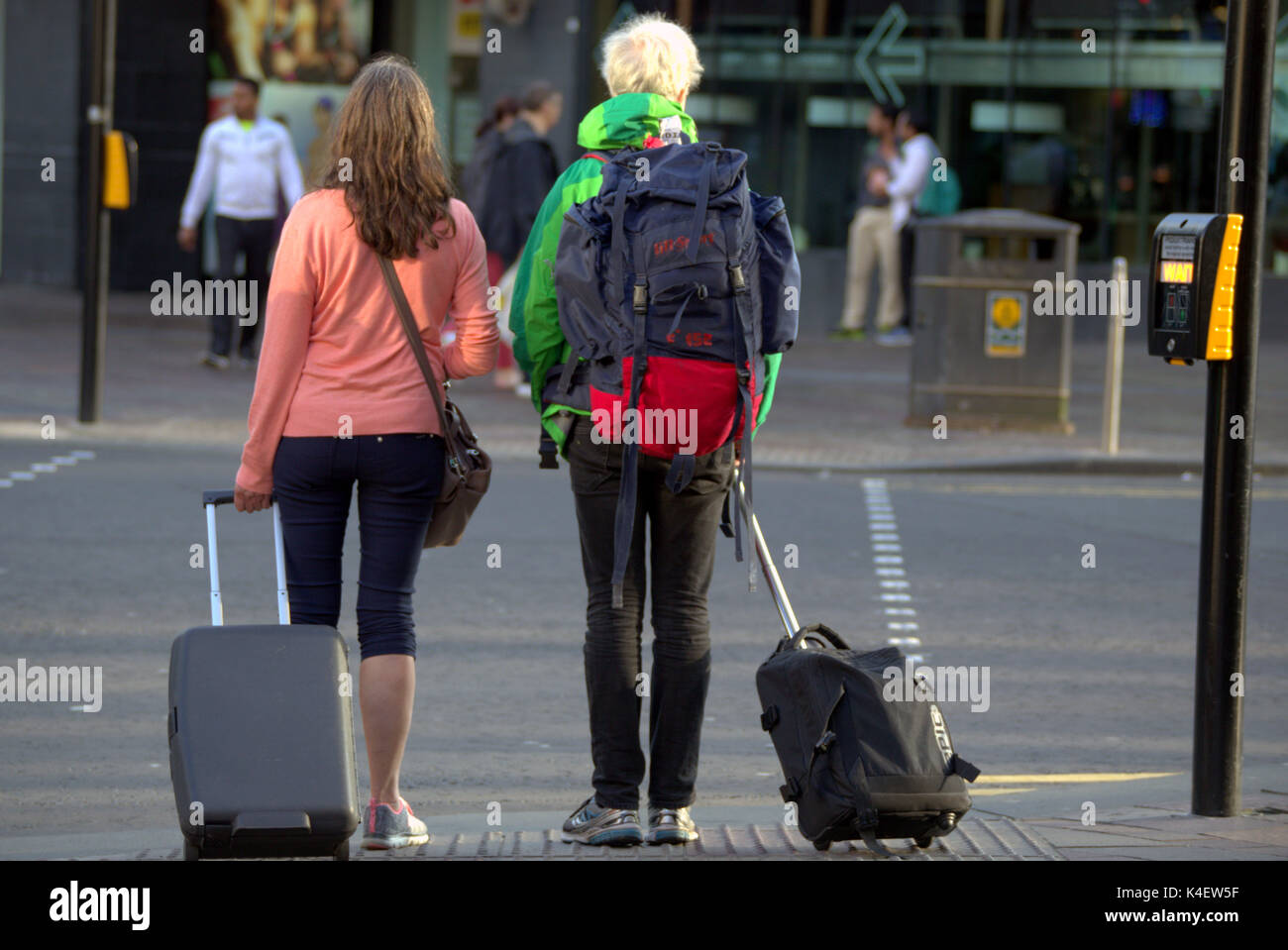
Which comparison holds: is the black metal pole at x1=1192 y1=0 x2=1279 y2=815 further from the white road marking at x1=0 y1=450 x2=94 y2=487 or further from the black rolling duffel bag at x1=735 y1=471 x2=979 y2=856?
the white road marking at x1=0 y1=450 x2=94 y2=487

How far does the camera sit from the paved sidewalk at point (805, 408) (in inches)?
516

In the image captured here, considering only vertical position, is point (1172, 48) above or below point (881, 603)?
above

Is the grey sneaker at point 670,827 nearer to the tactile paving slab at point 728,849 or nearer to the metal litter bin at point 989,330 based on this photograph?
the tactile paving slab at point 728,849

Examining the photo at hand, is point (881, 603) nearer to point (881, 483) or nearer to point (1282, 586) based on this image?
point (1282, 586)

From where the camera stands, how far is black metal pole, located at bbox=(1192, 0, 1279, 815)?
538 cm

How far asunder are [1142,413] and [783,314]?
38.0 feet

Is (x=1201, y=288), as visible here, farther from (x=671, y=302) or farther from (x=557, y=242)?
(x=557, y=242)

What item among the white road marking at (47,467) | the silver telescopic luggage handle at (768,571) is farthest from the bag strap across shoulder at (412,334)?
the white road marking at (47,467)

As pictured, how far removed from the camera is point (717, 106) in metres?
22.5

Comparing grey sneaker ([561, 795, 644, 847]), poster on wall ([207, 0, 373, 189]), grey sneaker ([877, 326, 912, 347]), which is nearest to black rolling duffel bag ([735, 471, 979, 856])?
grey sneaker ([561, 795, 644, 847])

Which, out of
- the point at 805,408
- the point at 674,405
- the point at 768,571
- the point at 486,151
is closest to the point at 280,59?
the point at 486,151

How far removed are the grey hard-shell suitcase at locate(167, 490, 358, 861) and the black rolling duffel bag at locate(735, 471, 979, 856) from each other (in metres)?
1.04
